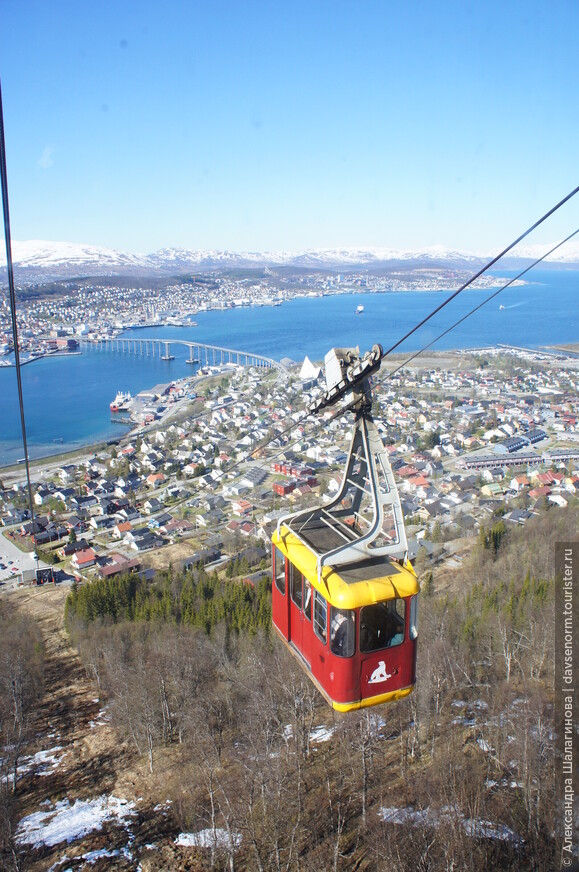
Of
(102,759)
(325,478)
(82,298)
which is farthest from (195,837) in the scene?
(82,298)

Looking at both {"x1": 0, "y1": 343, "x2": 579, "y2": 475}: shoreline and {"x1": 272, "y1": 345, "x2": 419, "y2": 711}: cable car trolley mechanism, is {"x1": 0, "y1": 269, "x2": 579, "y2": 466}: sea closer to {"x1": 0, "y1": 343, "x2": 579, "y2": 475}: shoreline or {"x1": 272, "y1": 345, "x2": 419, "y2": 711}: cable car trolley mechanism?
{"x1": 0, "y1": 343, "x2": 579, "y2": 475}: shoreline

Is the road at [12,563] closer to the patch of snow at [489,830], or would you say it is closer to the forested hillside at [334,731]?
the forested hillside at [334,731]

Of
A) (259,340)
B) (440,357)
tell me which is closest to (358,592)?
(440,357)

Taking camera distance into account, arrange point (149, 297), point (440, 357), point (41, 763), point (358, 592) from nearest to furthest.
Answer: point (358, 592)
point (41, 763)
point (440, 357)
point (149, 297)

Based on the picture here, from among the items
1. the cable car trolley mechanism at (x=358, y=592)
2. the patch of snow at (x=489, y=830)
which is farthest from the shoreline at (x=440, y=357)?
the cable car trolley mechanism at (x=358, y=592)

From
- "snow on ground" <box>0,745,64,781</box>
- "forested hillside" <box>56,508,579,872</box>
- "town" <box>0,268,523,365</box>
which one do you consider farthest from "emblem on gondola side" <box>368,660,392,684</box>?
"town" <box>0,268,523,365</box>

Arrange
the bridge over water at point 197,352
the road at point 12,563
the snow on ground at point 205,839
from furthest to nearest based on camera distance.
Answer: the bridge over water at point 197,352 → the road at point 12,563 → the snow on ground at point 205,839

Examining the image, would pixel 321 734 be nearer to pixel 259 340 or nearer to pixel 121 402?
pixel 121 402
